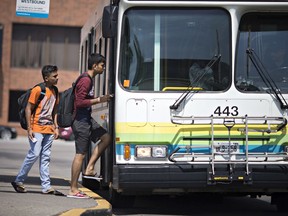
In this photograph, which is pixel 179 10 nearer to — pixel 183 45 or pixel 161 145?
pixel 183 45

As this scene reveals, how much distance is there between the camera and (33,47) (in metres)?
50.9

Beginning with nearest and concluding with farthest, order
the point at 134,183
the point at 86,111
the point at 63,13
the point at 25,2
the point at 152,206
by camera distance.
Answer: the point at 134,183
the point at 86,111
the point at 152,206
the point at 25,2
the point at 63,13

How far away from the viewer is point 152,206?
38.3ft

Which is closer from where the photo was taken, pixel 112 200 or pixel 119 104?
pixel 119 104

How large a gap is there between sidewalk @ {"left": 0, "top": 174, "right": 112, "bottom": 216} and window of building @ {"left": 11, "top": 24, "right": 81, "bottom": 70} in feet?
132

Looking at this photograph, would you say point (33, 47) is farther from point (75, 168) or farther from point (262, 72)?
point (262, 72)

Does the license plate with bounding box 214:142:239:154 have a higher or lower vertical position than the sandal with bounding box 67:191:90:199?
higher

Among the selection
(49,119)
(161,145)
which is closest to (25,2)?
(49,119)

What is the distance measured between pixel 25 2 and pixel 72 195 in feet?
13.9

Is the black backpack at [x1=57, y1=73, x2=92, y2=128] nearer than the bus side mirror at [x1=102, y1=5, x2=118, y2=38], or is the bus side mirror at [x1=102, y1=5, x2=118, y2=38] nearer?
the bus side mirror at [x1=102, y1=5, x2=118, y2=38]

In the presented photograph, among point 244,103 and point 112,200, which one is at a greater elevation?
point 244,103

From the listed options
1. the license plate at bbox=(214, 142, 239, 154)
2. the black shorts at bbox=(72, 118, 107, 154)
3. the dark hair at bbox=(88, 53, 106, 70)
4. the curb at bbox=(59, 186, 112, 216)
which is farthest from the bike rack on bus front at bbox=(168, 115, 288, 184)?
the dark hair at bbox=(88, 53, 106, 70)

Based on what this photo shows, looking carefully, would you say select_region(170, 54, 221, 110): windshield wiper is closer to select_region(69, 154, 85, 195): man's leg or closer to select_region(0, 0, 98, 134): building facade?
select_region(69, 154, 85, 195): man's leg

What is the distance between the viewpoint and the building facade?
166 ft
